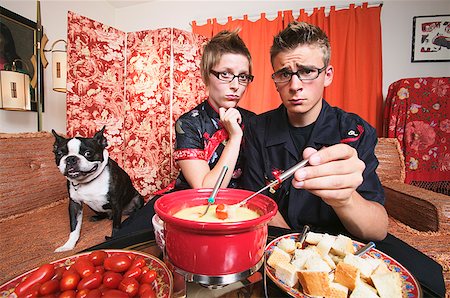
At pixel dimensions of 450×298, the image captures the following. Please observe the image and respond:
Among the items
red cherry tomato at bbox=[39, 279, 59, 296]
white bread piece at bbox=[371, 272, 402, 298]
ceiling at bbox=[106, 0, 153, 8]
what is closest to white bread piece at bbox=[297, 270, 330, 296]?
white bread piece at bbox=[371, 272, 402, 298]

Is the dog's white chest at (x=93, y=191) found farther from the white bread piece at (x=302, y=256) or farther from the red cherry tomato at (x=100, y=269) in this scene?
the white bread piece at (x=302, y=256)

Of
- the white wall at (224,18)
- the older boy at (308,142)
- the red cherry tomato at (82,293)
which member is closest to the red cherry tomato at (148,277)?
the red cherry tomato at (82,293)

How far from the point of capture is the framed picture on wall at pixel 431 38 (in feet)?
8.77

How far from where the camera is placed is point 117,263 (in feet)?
→ 1.90

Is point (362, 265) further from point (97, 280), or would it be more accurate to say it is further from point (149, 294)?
point (97, 280)

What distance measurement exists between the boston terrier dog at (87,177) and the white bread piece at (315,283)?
1.23 meters

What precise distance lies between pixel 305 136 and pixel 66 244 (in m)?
1.37

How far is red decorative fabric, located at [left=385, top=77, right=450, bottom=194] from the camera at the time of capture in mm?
2299

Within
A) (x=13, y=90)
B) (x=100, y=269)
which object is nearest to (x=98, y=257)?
(x=100, y=269)

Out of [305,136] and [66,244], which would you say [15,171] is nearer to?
[66,244]

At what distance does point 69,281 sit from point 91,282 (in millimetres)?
43

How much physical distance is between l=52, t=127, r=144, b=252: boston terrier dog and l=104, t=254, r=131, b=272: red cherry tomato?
909 mm

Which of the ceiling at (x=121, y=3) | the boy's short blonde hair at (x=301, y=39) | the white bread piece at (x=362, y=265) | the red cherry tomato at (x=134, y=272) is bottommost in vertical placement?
the red cherry tomato at (x=134, y=272)

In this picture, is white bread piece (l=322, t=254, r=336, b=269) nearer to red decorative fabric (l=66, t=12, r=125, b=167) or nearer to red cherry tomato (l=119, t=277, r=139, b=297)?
red cherry tomato (l=119, t=277, r=139, b=297)
